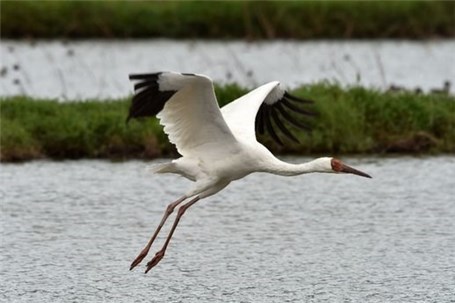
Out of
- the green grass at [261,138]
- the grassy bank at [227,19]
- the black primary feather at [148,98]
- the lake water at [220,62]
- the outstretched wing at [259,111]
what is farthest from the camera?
the grassy bank at [227,19]

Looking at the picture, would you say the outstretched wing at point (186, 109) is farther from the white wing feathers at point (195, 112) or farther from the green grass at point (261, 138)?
the green grass at point (261, 138)

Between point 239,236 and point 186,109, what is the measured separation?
6.55 feet

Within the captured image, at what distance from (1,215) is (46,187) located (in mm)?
1211

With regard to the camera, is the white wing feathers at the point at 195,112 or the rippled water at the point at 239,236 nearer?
the white wing feathers at the point at 195,112

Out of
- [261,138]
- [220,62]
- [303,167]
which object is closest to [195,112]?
[303,167]

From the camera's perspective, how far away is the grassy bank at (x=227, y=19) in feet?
84.9

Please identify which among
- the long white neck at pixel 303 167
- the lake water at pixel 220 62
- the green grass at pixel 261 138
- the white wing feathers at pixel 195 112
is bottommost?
the lake water at pixel 220 62

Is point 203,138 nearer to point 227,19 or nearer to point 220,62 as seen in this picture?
point 220,62

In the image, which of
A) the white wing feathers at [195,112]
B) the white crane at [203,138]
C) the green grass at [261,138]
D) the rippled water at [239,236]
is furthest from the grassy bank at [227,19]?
the white crane at [203,138]

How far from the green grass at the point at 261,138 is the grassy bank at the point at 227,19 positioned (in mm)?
11364

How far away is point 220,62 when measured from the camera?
22953mm

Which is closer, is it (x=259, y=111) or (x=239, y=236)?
(x=259, y=111)

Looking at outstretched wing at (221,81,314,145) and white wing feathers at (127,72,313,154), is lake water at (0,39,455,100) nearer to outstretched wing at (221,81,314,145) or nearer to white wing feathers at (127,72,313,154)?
outstretched wing at (221,81,314,145)

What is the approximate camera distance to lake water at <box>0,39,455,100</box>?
806 inches
